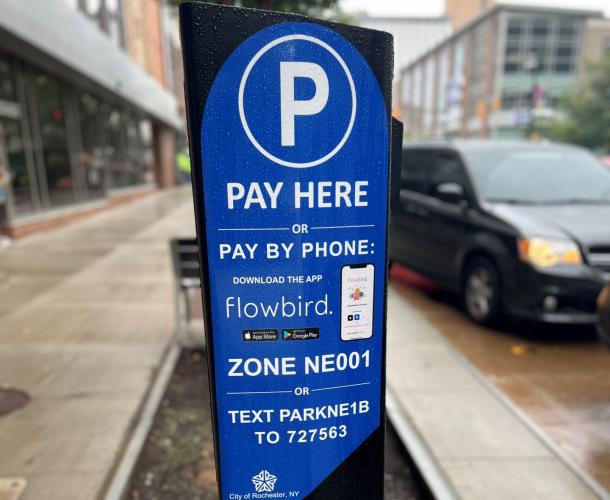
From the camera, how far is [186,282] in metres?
Answer: 4.43

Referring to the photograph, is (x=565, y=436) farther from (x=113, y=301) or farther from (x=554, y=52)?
(x=554, y=52)

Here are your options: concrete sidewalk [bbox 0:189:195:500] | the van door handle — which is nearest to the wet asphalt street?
the van door handle

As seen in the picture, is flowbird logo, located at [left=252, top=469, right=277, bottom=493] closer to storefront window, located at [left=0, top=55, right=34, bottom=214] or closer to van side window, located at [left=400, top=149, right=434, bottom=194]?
van side window, located at [left=400, top=149, right=434, bottom=194]

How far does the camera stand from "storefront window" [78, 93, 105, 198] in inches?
583

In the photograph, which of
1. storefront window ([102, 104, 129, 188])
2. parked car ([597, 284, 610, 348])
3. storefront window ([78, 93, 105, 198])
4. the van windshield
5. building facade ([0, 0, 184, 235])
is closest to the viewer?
parked car ([597, 284, 610, 348])

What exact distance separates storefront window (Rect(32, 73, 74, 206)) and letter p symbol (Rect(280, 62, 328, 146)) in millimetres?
12098

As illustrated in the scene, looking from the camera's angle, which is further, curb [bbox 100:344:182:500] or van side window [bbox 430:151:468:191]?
van side window [bbox 430:151:468:191]

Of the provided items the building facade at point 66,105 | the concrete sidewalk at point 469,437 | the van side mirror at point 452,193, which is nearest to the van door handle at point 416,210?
the van side mirror at point 452,193

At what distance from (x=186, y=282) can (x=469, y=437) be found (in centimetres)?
268

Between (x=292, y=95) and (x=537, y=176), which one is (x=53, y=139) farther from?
(x=292, y=95)

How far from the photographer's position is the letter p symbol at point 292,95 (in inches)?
61.8

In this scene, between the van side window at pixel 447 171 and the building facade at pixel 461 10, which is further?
the building facade at pixel 461 10

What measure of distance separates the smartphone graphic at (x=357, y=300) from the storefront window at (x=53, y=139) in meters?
12.1

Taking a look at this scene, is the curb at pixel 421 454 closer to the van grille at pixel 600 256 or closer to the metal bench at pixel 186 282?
the metal bench at pixel 186 282
